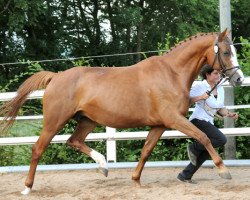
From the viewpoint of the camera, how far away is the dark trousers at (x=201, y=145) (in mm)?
6922

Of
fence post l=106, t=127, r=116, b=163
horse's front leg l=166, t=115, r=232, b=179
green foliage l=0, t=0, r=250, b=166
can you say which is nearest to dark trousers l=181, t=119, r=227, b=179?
horse's front leg l=166, t=115, r=232, b=179

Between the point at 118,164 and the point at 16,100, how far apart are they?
2064mm

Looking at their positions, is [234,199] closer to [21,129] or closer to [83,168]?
[83,168]

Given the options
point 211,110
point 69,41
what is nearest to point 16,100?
point 211,110

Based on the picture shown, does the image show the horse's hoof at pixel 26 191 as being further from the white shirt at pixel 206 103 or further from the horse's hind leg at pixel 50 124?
the white shirt at pixel 206 103

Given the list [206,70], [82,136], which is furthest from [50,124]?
[206,70]

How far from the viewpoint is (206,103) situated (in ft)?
22.7

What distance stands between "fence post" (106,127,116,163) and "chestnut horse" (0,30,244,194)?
→ 4.48ft

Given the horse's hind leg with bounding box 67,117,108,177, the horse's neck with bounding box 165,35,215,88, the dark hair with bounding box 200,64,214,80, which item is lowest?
the horse's hind leg with bounding box 67,117,108,177

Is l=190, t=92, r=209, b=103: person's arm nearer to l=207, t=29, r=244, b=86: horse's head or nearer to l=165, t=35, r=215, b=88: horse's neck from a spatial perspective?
l=165, t=35, r=215, b=88: horse's neck

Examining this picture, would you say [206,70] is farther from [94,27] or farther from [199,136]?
[94,27]

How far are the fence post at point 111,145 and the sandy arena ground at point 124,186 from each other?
0.32 m

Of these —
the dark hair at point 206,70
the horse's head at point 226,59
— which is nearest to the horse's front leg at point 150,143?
the dark hair at point 206,70

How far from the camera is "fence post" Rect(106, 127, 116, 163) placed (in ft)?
28.5
